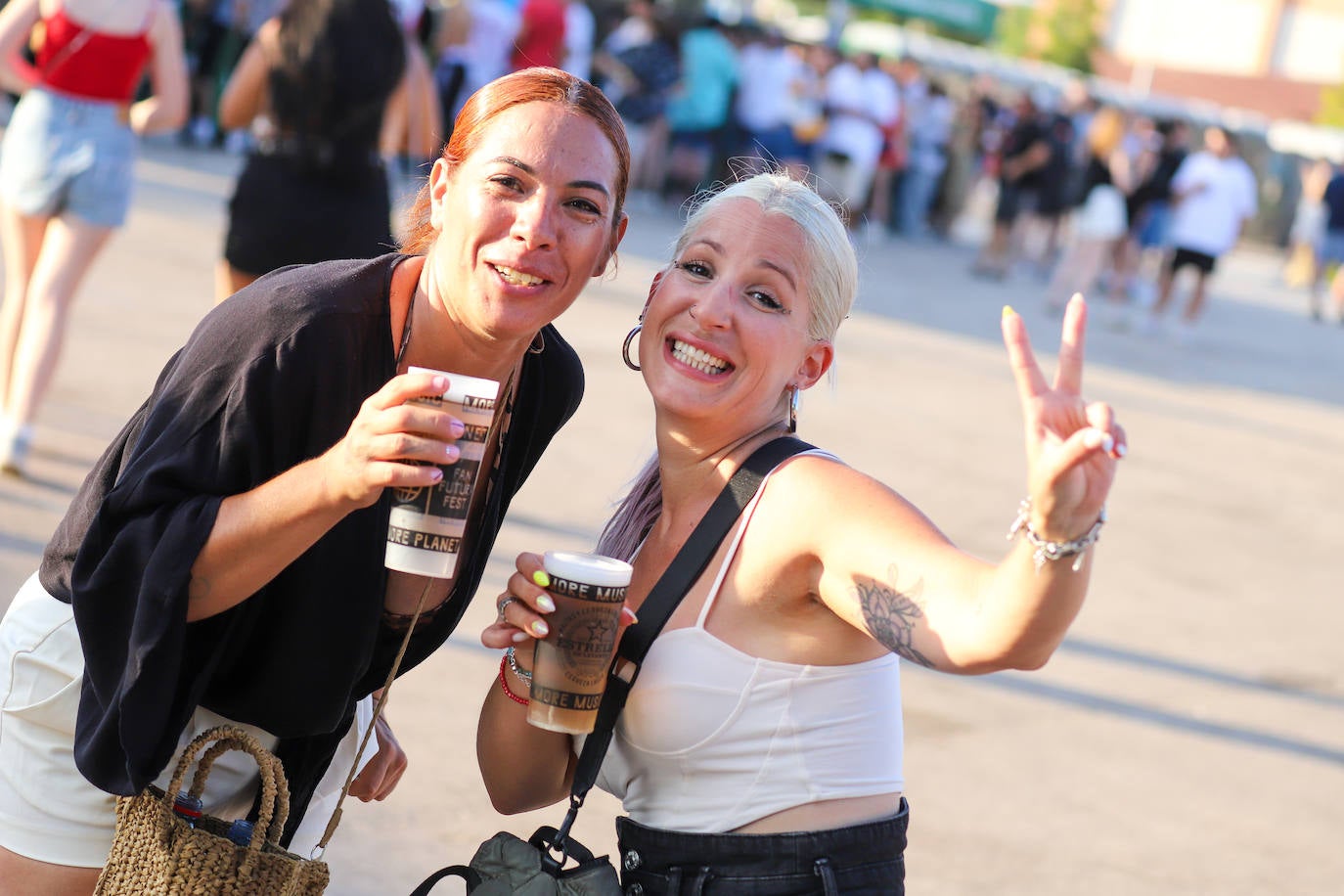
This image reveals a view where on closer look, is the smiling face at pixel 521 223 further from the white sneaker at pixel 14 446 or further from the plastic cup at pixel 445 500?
the white sneaker at pixel 14 446

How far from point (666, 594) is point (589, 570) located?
0.28 meters

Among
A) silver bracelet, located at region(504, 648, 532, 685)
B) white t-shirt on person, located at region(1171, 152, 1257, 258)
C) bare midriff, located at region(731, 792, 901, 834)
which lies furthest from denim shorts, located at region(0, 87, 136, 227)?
white t-shirt on person, located at region(1171, 152, 1257, 258)

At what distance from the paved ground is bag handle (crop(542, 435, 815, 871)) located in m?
1.38

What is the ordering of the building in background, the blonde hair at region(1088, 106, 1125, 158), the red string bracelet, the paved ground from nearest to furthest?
the red string bracelet → the paved ground → the blonde hair at region(1088, 106, 1125, 158) → the building in background

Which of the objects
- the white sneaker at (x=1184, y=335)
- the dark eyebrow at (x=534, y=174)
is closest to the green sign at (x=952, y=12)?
the white sneaker at (x=1184, y=335)

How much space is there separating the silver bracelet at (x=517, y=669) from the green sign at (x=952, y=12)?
25.9 metres

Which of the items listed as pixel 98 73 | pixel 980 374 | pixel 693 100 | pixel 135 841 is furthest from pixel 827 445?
pixel 693 100

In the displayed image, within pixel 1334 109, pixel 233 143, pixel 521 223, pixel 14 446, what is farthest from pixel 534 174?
pixel 1334 109

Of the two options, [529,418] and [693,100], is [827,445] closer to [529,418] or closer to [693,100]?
[529,418]

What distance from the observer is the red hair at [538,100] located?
2352 mm

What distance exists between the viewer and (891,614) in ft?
6.93

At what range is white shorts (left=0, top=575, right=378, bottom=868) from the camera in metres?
2.33

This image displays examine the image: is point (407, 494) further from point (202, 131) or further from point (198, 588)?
point (202, 131)

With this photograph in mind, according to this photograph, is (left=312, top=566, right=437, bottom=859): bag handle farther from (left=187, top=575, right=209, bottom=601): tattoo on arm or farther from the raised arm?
the raised arm
